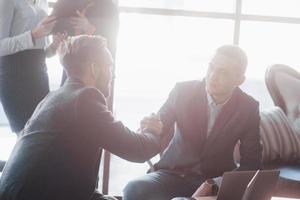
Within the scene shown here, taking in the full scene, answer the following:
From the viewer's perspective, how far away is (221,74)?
79.4 inches

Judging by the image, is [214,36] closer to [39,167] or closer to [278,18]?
[278,18]

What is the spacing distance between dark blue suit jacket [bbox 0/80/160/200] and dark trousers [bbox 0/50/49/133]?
766 millimetres

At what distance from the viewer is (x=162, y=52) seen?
352 centimetres

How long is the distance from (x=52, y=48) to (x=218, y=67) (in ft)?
2.76

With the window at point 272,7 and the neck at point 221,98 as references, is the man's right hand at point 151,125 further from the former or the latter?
the window at point 272,7

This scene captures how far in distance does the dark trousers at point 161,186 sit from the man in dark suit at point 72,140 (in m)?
0.53

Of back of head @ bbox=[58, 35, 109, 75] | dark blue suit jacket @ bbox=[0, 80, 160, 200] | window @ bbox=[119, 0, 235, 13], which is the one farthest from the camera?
window @ bbox=[119, 0, 235, 13]

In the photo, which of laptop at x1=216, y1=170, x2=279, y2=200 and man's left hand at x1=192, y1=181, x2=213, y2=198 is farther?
man's left hand at x1=192, y1=181, x2=213, y2=198

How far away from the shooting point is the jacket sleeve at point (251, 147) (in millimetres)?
2082

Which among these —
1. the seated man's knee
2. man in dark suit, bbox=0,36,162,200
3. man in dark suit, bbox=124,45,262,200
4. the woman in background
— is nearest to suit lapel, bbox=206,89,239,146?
man in dark suit, bbox=124,45,262,200

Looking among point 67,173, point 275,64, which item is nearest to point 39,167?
point 67,173

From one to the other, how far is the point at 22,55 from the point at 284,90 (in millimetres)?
1807

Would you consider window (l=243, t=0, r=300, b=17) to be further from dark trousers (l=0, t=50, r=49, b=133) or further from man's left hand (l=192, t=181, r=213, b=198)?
man's left hand (l=192, t=181, r=213, b=198)

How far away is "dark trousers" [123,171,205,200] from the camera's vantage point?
197 centimetres
